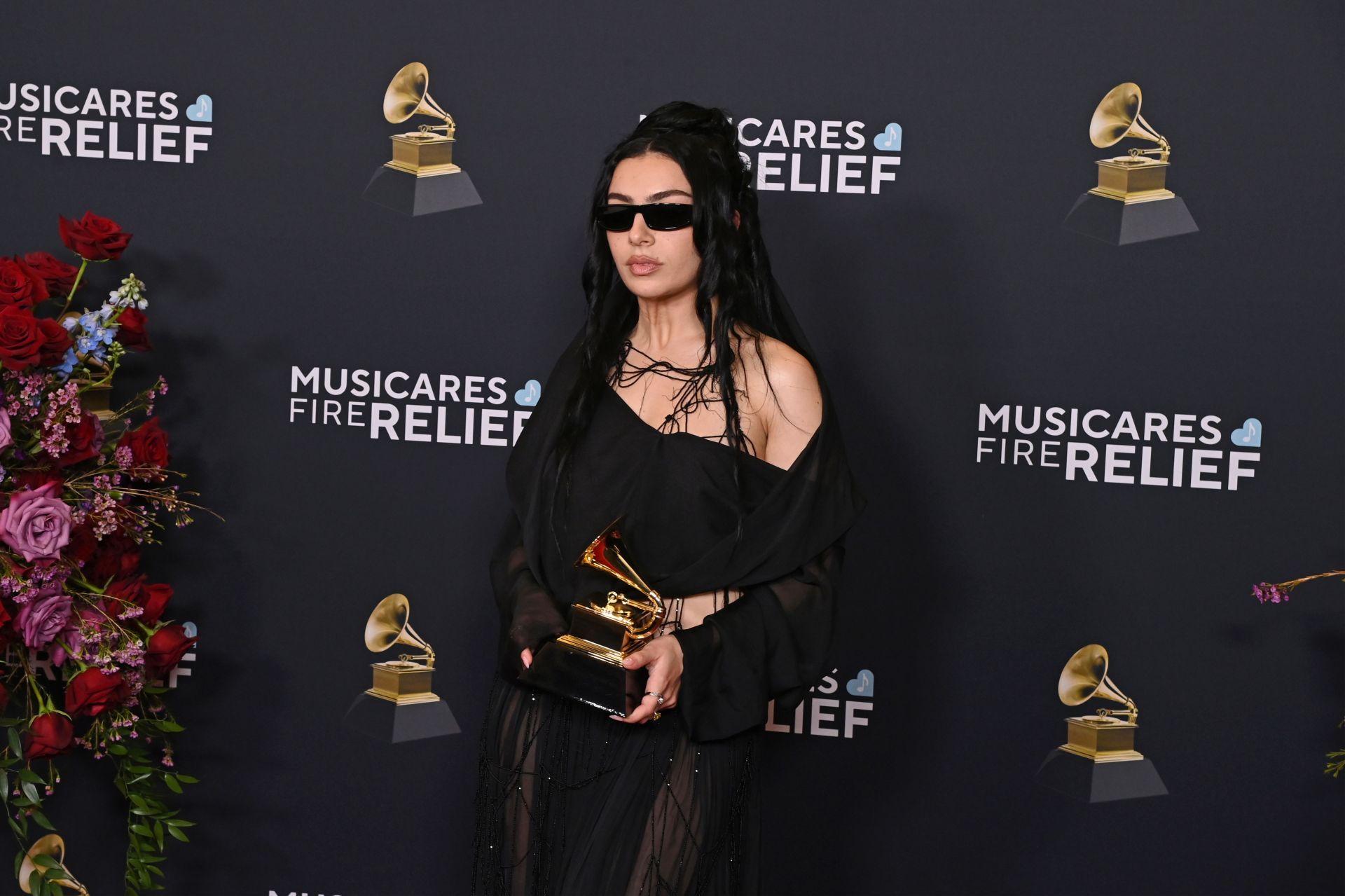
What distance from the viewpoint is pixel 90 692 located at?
319 cm

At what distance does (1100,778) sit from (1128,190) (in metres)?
1.52

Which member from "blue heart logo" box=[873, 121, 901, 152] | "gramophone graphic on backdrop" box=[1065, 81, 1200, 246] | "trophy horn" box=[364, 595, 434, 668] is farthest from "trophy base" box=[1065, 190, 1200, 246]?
"trophy horn" box=[364, 595, 434, 668]

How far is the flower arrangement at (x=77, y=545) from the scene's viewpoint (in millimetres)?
3104

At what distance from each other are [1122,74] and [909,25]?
546 mm

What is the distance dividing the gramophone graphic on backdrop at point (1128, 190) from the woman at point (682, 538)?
45.1 inches

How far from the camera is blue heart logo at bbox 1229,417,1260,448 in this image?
3.54m

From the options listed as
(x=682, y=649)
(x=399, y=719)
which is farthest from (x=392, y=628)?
(x=682, y=649)

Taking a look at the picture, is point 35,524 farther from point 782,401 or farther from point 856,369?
point 856,369

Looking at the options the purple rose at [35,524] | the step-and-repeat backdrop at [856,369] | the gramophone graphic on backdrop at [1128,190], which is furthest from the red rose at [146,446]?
the gramophone graphic on backdrop at [1128,190]

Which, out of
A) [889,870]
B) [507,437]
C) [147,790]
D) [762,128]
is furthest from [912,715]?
[147,790]

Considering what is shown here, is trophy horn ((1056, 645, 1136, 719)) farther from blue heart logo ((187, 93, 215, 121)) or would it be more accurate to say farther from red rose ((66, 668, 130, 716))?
blue heart logo ((187, 93, 215, 121))

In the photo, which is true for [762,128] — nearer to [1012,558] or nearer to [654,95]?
[654,95]

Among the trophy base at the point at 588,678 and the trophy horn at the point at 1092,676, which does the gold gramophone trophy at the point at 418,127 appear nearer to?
the trophy base at the point at 588,678

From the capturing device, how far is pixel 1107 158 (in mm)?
3520
